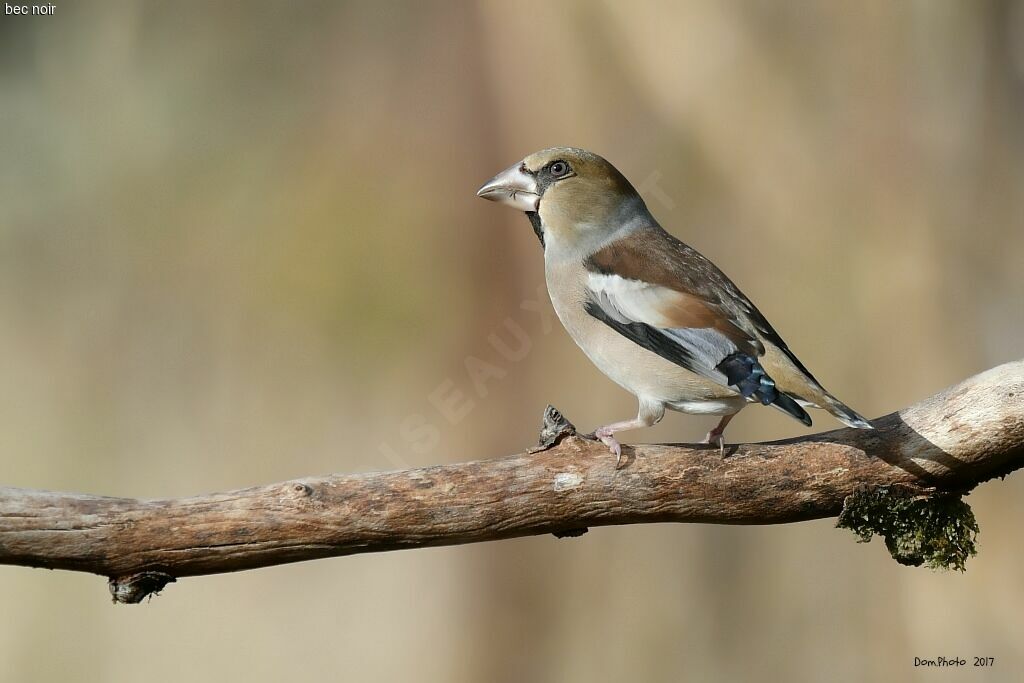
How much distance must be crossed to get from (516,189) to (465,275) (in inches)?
105

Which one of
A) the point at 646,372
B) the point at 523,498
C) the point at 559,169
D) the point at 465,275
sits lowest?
the point at 523,498

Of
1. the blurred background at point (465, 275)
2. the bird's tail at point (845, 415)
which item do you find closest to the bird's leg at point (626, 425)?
the bird's tail at point (845, 415)

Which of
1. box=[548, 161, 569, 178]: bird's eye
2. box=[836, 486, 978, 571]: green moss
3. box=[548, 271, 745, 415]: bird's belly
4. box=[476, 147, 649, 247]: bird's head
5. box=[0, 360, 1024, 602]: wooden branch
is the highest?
box=[548, 161, 569, 178]: bird's eye

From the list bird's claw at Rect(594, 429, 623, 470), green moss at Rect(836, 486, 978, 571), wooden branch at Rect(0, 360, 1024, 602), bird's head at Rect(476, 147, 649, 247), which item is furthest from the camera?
bird's head at Rect(476, 147, 649, 247)

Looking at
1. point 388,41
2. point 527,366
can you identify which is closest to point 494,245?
point 527,366

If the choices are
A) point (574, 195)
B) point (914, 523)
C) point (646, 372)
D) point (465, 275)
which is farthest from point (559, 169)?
point (465, 275)

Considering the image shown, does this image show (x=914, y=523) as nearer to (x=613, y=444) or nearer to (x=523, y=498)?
(x=613, y=444)

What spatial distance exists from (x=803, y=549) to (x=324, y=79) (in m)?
4.14

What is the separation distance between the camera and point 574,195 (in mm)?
3045

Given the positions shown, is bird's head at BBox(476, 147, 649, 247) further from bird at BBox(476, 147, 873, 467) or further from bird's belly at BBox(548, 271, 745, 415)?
bird's belly at BBox(548, 271, 745, 415)

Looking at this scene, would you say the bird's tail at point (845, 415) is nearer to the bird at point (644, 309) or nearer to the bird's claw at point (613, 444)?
the bird at point (644, 309)

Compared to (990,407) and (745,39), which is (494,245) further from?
(990,407)

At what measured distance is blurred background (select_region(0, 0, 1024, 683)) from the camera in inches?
211

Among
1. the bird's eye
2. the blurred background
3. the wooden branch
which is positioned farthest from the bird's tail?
the blurred background
